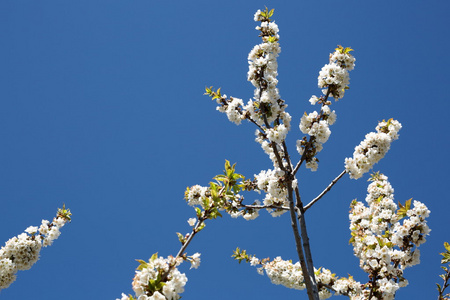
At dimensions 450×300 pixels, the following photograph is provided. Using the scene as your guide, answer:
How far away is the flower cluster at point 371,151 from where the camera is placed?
6172 mm

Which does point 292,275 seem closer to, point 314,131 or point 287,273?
point 287,273

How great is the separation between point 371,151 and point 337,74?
1.75 meters

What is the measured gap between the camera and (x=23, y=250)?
22.2 feet

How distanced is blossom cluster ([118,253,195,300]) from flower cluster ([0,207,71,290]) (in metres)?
4.65

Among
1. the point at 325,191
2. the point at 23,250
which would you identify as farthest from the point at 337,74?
the point at 23,250

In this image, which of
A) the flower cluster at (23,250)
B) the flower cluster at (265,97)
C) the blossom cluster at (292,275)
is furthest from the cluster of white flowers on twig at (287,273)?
the flower cluster at (23,250)

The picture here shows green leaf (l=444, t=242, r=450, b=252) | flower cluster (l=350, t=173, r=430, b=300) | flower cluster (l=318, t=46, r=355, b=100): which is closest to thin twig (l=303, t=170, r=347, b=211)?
flower cluster (l=350, t=173, r=430, b=300)

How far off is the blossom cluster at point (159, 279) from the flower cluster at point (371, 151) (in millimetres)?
4081

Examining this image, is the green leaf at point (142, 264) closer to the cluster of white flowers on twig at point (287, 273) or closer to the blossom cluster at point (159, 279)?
the blossom cluster at point (159, 279)

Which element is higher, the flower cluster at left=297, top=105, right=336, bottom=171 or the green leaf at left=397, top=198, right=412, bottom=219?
the flower cluster at left=297, top=105, right=336, bottom=171

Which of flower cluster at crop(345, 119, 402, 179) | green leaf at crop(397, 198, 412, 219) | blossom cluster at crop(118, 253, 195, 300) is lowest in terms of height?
blossom cluster at crop(118, 253, 195, 300)

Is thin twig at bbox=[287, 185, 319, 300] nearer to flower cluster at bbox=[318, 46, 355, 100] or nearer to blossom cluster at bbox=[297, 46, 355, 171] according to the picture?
blossom cluster at bbox=[297, 46, 355, 171]

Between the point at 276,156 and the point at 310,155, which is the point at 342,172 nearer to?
the point at 310,155

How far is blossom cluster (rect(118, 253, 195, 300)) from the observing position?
324 cm
